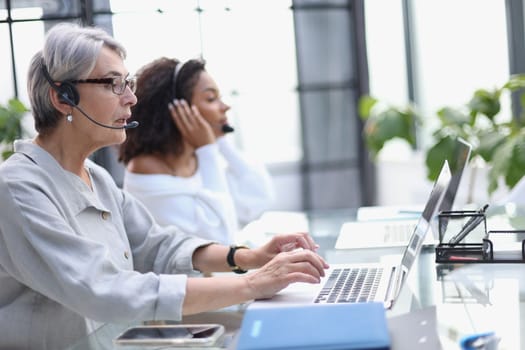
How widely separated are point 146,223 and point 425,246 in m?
0.72

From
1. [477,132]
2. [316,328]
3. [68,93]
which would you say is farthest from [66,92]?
[477,132]

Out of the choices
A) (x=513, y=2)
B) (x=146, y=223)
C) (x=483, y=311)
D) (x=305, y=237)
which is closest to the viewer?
(x=483, y=311)

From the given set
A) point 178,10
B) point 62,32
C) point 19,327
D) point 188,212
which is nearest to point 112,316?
point 19,327

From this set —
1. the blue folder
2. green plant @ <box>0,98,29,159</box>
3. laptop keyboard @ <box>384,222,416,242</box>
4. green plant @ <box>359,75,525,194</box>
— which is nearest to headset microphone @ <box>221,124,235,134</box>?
laptop keyboard @ <box>384,222,416,242</box>

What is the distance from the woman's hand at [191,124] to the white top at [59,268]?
1.03 metres

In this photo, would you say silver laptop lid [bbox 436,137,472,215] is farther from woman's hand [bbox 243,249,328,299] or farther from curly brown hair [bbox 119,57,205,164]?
curly brown hair [bbox 119,57,205,164]

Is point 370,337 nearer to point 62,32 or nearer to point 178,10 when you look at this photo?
point 62,32

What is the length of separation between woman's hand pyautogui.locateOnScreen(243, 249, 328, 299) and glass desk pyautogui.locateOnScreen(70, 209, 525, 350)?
71 mm

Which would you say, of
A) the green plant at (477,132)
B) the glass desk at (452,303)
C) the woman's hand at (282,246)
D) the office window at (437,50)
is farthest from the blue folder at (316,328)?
the office window at (437,50)

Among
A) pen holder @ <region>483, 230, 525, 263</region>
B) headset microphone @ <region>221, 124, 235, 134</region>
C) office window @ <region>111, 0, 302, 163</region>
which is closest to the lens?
pen holder @ <region>483, 230, 525, 263</region>

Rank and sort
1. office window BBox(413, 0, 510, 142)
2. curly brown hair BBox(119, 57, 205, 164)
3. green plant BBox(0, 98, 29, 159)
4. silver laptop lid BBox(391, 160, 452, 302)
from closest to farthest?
1. silver laptop lid BBox(391, 160, 452, 302)
2. curly brown hair BBox(119, 57, 205, 164)
3. green plant BBox(0, 98, 29, 159)
4. office window BBox(413, 0, 510, 142)

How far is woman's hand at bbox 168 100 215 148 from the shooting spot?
2777 mm

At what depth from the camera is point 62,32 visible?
5.46ft

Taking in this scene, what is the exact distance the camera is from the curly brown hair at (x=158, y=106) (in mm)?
2756
